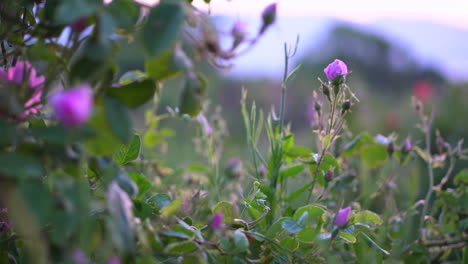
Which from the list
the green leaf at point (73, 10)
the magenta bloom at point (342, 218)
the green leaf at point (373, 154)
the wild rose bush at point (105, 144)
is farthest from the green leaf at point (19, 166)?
the green leaf at point (373, 154)

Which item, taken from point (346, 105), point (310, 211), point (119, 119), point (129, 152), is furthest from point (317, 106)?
point (119, 119)

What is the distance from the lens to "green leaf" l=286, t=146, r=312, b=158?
65 centimetres

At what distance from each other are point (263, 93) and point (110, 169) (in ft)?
13.9

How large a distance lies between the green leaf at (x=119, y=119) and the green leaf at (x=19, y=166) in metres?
0.06

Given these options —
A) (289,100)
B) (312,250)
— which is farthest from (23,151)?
(289,100)

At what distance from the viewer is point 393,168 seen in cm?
76

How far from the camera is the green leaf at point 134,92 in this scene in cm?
37

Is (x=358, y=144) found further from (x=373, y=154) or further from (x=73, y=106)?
(x=73, y=106)

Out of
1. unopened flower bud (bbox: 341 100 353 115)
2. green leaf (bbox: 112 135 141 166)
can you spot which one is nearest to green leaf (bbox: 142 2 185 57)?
green leaf (bbox: 112 135 141 166)

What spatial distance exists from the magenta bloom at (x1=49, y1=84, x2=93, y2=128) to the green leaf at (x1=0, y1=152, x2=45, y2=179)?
0.05 meters

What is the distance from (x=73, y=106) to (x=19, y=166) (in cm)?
7

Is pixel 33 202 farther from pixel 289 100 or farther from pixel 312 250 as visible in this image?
pixel 289 100

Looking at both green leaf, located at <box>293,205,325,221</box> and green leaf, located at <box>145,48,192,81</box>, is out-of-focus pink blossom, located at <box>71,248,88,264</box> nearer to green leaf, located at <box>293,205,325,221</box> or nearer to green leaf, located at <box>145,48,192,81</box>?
green leaf, located at <box>145,48,192,81</box>

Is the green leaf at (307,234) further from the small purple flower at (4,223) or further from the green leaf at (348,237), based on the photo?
the small purple flower at (4,223)
